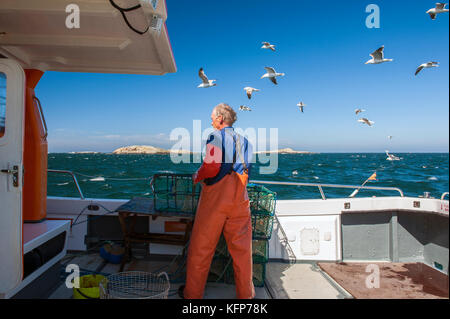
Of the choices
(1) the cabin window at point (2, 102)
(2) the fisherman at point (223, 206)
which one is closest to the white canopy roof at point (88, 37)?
(1) the cabin window at point (2, 102)

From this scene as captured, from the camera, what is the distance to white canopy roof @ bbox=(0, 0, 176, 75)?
2.23m

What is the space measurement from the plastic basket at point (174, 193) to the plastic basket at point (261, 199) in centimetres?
61

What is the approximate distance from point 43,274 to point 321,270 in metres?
3.18

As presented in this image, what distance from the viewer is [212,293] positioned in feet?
10.3

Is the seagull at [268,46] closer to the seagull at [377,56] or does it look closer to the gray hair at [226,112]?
the seagull at [377,56]

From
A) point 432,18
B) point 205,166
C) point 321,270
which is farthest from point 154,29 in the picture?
point 432,18

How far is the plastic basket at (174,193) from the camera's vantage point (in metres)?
3.38

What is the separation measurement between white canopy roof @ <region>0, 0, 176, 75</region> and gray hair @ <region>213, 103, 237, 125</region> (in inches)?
29.5

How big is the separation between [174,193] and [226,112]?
3.85 ft

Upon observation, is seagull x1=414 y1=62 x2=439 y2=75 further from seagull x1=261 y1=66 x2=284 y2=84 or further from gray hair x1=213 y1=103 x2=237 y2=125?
gray hair x1=213 y1=103 x2=237 y2=125

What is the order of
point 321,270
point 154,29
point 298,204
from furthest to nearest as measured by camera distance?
point 298,204 → point 321,270 → point 154,29

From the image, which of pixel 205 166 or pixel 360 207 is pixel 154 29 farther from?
pixel 360 207

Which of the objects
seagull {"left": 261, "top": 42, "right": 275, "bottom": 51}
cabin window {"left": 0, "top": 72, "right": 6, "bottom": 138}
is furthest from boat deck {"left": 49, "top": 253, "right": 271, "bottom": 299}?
seagull {"left": 261, "top": 42, "right": 275, "bottom": 51}

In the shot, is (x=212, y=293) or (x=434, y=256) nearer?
(x=212, y=293)
